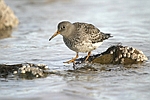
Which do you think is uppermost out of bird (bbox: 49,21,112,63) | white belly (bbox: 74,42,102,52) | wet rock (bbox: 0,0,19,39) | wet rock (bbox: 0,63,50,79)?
wet rock (bbox: 0,0,19,39)

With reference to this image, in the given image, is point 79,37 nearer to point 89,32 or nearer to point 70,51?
point 89,32

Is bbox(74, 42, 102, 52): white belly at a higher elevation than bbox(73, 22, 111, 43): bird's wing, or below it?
below

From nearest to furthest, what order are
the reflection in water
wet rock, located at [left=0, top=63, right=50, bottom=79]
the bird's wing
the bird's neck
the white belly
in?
wet rock, located at [left=0, top=63, right=50, bottom=79] < the white belly < the bird's neck < the bird's wing < the reflection in water

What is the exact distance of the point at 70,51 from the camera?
9953mm

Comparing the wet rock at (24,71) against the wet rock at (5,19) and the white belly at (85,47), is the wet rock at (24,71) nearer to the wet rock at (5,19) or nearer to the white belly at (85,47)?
the white belly at (85,47)

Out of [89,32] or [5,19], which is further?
[5,19]

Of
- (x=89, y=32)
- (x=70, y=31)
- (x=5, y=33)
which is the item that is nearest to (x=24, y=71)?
(x=70, y=31)

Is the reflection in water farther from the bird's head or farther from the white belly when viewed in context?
the white belly

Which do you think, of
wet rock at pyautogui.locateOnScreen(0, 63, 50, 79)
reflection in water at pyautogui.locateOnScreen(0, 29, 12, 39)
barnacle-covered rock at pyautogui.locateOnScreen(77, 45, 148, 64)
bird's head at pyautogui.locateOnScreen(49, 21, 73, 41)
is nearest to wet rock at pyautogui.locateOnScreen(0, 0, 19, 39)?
reflection in water at pyautogui.locateOnScreen(0, 29, 12, 39)

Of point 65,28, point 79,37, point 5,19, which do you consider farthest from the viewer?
point 5,19

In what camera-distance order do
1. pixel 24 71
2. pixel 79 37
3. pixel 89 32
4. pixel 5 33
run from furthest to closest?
pixel 5 33 < pixel 89 32 < pixel 79 37 < pixel 24 71

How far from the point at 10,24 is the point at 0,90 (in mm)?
7153

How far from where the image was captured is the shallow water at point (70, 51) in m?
6.54

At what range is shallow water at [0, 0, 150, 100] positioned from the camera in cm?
654
